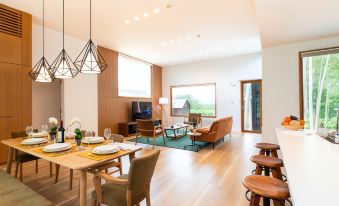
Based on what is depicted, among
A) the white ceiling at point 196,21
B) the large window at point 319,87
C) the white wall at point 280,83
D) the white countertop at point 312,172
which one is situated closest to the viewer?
the white countertop at point 312,172

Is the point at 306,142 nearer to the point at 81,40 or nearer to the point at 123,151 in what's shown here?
the point at 123,151

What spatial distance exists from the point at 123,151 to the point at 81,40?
182 inches

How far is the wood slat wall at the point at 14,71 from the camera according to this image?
137 inches

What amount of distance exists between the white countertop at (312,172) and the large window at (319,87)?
2.49 m

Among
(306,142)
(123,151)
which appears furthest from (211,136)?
(123,151)

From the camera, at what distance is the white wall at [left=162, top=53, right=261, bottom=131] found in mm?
7102

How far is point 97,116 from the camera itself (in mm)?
5785

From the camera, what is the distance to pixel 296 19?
2.78m

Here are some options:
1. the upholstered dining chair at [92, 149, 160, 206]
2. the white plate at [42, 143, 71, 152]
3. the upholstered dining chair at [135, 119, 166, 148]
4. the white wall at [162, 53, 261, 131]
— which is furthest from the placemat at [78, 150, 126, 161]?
the white wall at [162, 53, 261, 131]

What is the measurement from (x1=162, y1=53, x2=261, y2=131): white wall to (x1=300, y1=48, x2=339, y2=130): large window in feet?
10.3

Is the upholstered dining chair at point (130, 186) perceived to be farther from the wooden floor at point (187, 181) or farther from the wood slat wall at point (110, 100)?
the wood slat wall at point (110, 100)

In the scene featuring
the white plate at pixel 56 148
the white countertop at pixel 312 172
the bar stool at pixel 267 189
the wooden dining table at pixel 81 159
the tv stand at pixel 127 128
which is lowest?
the tv stand at pixel 127 128

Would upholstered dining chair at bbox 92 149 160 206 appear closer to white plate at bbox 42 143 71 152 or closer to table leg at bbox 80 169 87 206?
table leg at bbox 80 169 87 206

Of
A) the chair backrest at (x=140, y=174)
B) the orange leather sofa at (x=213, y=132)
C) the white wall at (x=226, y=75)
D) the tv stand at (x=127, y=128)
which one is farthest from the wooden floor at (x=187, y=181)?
the white wall at (x=226, y=75)
